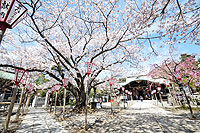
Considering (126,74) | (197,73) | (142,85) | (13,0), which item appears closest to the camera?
(13,0)

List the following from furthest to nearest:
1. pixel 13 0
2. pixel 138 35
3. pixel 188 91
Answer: pixel 188 91, pixel 138 35, pixel 13 0

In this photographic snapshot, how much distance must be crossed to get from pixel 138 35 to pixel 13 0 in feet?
17.9

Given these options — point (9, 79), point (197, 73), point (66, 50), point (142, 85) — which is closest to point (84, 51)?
point (66, 50)

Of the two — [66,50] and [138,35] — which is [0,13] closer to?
[138,35]

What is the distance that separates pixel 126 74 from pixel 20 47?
43.3 feet

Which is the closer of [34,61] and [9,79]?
[34,61]

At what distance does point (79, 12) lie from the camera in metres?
5.85

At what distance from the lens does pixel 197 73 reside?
996 cm

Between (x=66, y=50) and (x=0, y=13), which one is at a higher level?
(x=66, y=50)

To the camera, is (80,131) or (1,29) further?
(80,131)

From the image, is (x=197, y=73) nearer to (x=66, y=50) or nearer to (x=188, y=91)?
(x=188, y=91)

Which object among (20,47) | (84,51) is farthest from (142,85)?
(20,47)

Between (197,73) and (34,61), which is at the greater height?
(34,61)

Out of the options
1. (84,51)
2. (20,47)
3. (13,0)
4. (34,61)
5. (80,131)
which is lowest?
(80,131)
